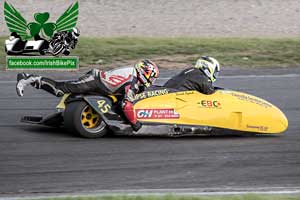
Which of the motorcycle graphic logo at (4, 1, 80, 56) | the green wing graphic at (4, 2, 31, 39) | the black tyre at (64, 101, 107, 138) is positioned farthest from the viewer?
the green wing graphic at (4, 2, 31, 39)

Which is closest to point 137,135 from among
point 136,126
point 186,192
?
point 136,126

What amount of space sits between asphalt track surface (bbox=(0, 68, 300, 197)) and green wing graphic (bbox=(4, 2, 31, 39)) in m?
7.29

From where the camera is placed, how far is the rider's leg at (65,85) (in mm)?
12102

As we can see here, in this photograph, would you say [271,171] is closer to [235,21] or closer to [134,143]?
[134,143]

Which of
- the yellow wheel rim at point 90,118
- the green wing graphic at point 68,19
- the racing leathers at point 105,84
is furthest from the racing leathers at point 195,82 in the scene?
the green wing graphic at point 68,19

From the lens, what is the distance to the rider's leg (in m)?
12.1

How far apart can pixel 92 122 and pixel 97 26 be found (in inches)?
450

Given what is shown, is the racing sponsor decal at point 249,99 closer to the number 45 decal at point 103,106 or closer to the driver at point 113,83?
the driver at point 113,83

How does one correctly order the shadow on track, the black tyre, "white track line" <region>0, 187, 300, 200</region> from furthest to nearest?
the shadow on track < the black tyre < "white track line" <region>0, 187, 300, 200</region>

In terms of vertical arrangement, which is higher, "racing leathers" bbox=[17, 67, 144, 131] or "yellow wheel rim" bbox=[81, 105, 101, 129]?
"racing leathers" bbox=[17, 67, 144, 131]

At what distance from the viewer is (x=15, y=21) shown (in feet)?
72.7

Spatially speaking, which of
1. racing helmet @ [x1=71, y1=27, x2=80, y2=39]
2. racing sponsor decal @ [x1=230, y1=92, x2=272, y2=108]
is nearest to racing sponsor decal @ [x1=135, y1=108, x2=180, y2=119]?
racing sponsor decal @ [x1=230, y1=92, x2=272, y2=108]

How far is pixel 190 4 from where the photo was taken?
84.2 feet

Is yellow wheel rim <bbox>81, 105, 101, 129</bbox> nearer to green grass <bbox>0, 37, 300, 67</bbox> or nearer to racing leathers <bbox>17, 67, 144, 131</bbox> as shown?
racing leathers <bbox>17, 67, 144, 131</bbox>
